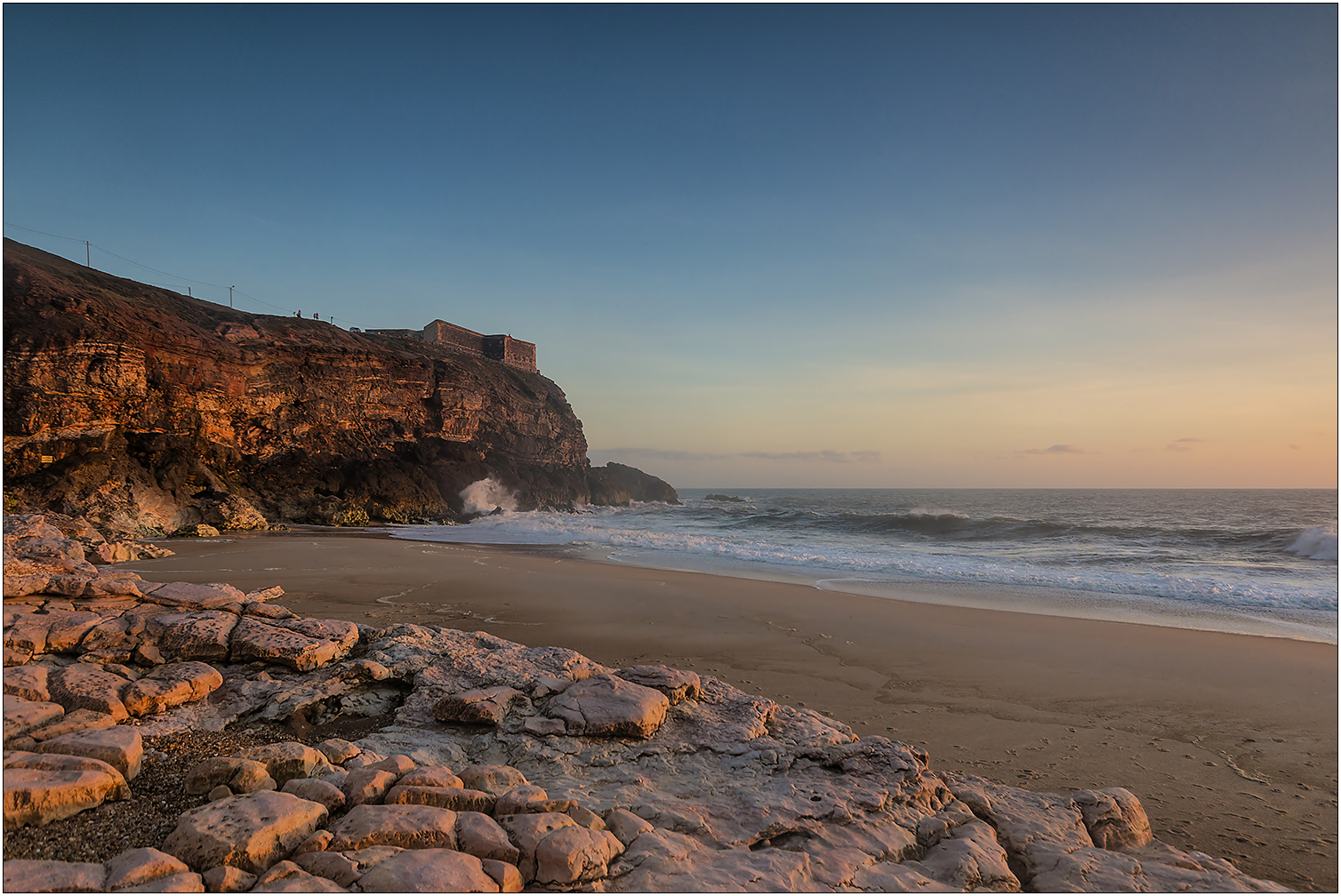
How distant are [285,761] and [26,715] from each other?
1.55 m

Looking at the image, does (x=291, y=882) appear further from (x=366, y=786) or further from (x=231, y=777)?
(x=231, y=777)

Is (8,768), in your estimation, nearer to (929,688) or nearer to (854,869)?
(854,869)

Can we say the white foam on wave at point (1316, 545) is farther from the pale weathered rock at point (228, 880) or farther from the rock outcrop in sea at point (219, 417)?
the rock outcrop in sea at point (219, 417)

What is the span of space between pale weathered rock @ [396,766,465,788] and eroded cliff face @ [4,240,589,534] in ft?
66.6

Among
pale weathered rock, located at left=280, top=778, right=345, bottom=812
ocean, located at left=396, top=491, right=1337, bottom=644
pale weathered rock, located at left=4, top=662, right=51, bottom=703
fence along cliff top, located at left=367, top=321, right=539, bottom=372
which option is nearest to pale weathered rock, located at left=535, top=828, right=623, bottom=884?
pale weathered rock, located at left=280, top=778, right=345, bottom=812

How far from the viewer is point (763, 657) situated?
6.45m

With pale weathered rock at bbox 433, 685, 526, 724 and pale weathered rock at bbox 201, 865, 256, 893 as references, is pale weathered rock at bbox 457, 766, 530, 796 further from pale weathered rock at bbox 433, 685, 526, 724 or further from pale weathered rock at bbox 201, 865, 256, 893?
pale weathered rock at bbox 201, 865, 256, 893

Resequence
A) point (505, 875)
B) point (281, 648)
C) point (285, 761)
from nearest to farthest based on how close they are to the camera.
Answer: point (505, 875)
point (285, 761)
point (281, 648)

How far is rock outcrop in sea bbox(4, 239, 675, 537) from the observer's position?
19250 mm

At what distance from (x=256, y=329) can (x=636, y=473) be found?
40.9 meters

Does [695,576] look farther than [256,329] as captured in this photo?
No

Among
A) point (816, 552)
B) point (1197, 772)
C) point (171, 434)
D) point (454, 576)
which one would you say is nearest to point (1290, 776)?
point (1197, 772)

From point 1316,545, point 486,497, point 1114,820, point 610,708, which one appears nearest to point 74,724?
point 610,708

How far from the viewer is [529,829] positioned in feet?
8.25
